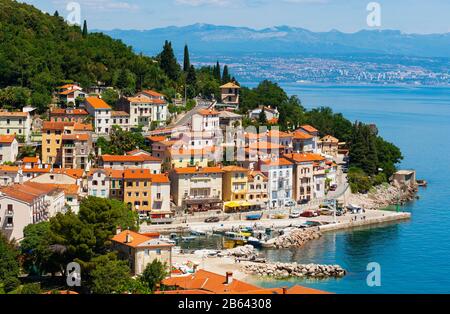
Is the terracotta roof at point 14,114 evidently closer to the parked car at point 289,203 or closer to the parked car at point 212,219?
the parked car at point 212,219

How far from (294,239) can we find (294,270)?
3167 mm

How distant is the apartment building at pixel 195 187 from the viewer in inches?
883

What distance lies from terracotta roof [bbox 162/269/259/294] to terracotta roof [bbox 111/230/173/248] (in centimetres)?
92

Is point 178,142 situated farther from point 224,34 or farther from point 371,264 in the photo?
point 224,34

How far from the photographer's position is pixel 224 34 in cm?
19625

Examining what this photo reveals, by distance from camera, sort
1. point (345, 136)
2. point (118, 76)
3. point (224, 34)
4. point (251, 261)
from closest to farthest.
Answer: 1. point (251, 261)
2. point (118, 76)
3. point (345, 136)
4. point (224, 34)

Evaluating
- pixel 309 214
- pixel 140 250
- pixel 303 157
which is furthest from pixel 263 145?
pixel 140 250

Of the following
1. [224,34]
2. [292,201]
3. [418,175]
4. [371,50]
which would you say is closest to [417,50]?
[371,50]

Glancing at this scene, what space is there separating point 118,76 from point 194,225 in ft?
27.7

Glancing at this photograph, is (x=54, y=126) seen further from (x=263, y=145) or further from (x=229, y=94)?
(x=229, y=94)

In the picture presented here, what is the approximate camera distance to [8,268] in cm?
1388

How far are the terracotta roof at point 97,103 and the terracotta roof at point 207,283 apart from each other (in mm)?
10631

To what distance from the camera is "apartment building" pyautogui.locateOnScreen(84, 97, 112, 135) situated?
24.5 meters

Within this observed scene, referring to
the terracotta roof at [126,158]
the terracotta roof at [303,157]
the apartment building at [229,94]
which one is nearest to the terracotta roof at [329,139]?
the apartment building at [229,94]
